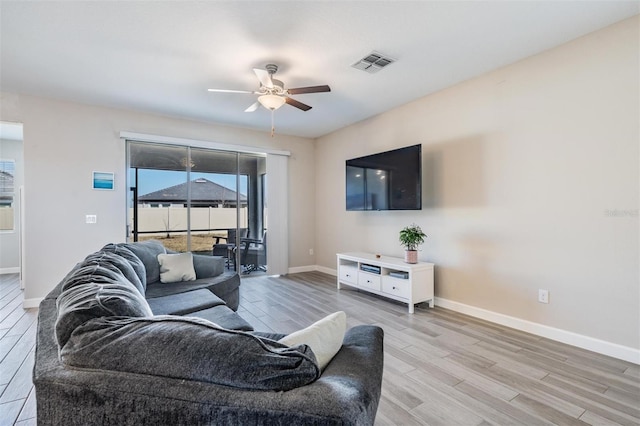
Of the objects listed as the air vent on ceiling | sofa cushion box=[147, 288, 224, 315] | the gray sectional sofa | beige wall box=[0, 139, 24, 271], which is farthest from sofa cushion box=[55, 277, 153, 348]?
beige wall box=[0, 139, 24, 271]

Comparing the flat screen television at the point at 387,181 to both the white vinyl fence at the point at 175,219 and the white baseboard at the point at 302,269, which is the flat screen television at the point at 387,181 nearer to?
the white baseboard at the point at 302,269

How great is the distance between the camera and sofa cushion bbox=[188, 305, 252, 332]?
78.7 inches

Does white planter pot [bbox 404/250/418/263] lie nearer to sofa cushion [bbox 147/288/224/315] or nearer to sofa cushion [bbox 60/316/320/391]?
sofa cushion [bbox 147/288/224/315]

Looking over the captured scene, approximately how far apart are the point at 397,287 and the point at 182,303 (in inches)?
94.1

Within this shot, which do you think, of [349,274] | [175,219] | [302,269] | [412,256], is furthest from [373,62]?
[302,269]

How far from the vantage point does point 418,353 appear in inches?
98.0

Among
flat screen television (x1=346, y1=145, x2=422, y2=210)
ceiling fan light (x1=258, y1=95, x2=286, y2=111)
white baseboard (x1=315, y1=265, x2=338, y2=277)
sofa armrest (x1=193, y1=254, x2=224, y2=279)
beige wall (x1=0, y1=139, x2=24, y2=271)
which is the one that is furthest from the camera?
A: beige wall (x1=0, y1=139, x2=24, y2=271)

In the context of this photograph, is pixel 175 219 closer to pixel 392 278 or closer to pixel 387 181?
pixel 387 181

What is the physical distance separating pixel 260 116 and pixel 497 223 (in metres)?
3.58

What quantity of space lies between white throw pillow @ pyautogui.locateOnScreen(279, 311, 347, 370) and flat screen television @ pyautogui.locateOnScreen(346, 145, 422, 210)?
8.98 ft

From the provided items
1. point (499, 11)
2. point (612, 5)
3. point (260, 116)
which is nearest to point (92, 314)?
point (499, 11)

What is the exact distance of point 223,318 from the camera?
2.12m

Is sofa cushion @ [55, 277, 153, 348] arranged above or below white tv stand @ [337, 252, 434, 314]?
above

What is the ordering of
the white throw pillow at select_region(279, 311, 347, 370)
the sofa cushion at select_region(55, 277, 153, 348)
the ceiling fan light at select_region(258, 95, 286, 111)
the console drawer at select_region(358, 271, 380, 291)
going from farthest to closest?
the console drawer at select_region(358, 271, 380, 291) → the ceiling fan light at select_region(258, 95, 286, 111) → the white throw pillow at select_region(279, 311, 347, 370) → the sofa cushion at select_region(55, 277, 153, 348)
